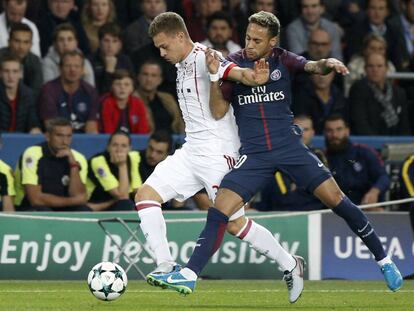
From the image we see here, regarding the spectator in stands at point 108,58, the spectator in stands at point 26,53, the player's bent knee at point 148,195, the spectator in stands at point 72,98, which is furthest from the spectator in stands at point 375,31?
the player's bent knee at point 148,195

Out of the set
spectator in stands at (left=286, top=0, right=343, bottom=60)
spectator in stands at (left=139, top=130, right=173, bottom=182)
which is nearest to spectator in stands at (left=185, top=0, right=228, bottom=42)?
spectator in stands at (left=286, top=0, right=343, bottom=60)

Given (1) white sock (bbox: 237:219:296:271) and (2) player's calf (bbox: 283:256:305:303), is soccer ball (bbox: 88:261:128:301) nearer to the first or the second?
(1) white sock (bbox: 237:219:296:271)

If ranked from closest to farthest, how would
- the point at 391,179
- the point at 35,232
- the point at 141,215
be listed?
the point at 141,215
the point at 35,232
the point at 391,179

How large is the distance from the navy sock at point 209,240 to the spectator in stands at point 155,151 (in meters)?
4.84

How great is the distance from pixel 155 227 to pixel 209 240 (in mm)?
499

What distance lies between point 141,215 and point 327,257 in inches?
181

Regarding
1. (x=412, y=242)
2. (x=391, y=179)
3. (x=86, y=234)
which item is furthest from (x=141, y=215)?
(x=391, y=179)

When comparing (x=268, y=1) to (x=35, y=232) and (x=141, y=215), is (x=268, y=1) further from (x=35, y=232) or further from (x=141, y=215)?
(x=141, y=215)

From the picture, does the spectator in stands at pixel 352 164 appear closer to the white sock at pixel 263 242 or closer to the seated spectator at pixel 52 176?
the seated spectator at pixel 52 176

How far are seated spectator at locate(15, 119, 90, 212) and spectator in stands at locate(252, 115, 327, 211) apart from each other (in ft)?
6.81

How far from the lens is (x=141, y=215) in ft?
35.1

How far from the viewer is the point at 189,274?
33.8 feet

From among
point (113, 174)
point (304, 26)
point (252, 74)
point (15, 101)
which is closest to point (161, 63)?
point (304, 26)

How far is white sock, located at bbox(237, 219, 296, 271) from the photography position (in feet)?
36.0
